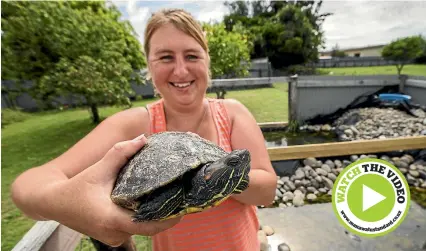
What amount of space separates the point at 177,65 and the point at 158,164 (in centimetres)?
52

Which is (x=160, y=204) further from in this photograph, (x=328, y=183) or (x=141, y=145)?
(x=328, y=183)

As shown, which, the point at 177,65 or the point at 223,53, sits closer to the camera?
the point at 177,65

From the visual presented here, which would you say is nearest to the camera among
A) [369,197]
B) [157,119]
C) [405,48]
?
[157,119]

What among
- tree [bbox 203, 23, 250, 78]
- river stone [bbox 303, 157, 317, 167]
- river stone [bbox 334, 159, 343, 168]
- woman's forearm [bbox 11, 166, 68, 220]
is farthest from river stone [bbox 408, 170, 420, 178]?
tree [bbox 203, 23, 250, 78]

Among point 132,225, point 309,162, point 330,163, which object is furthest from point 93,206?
point 330,163

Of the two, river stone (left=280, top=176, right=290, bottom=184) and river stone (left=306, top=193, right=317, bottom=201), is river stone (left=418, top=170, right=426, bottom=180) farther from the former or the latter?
river stone (left=280, top=176, right=290, bottom=184)

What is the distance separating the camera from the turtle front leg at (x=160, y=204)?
0.93m

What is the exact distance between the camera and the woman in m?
0.91

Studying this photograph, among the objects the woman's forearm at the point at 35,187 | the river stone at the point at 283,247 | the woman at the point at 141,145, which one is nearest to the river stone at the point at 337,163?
the river stone at the point at 283,247

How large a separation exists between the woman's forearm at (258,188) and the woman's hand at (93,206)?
1.50 feet

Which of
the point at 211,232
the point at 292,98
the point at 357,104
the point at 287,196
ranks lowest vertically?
the point at 287,196

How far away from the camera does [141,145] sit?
3.50 ft

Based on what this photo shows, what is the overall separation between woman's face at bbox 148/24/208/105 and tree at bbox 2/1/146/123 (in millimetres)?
6249

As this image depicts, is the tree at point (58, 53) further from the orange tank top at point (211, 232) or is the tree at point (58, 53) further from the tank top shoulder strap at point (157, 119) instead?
the orange tank top at point (211, 232)
